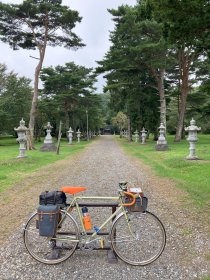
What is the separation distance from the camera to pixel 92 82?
140 feet

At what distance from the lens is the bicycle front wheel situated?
3922 millimetres

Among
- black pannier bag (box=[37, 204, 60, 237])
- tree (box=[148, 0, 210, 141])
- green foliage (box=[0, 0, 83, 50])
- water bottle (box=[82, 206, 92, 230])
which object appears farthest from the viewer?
green foliage (box=[0, 0, 83, 50])

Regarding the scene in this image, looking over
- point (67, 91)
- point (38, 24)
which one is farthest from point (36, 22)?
point (67, 91)

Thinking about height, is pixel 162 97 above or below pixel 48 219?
above

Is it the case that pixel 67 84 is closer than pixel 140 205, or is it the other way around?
pixel 140 205

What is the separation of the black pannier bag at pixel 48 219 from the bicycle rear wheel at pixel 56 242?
130mm

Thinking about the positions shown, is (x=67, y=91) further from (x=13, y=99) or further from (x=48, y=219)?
(x=48, y=219)

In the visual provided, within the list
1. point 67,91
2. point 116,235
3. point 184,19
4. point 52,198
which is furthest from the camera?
point 67,91

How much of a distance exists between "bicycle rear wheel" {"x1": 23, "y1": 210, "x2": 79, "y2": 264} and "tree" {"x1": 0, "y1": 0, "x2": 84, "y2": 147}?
70.1 ft

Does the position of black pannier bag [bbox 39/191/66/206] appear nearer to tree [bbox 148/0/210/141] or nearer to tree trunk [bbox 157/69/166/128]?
tree [bbox 148/0/210/141]

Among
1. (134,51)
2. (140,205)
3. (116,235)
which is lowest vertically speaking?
(116,235)

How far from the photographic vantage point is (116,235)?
13.2 ft

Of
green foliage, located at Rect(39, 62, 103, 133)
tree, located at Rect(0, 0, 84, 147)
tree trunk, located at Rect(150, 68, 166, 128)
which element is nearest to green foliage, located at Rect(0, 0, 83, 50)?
tree, located at Rect(0, 0, 84, 147)

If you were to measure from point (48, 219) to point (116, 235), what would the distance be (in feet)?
3.10
